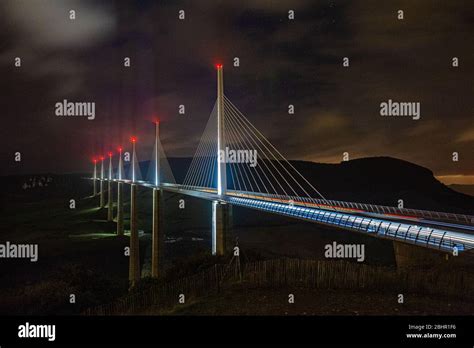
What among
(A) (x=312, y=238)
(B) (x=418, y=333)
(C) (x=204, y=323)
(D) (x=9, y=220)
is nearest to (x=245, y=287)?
(C) (x=204, y=323)

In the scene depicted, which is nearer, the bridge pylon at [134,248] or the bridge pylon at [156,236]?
the bridge pylon at [156,236]

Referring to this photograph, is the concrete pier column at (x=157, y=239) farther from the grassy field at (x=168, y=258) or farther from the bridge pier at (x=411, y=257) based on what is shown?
the bridge pier at (x=411, y=257)

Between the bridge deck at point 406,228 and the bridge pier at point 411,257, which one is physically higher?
the bridge deck at point 406,228

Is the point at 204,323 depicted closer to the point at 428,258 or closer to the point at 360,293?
the point at 360,293

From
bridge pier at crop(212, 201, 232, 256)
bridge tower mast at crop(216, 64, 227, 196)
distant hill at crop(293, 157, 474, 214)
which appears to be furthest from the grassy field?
distant hill at crop(293, 157, 474, 214)

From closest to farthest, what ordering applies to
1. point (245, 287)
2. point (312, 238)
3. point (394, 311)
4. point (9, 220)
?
1. point (394, 311)
2. point (245, 287)
3. point (312, 238)
4. point (9, 220)

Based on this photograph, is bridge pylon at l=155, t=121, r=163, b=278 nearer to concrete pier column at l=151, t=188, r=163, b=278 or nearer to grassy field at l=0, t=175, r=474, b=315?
concrete pier column at l=151, t=188, r=163, b=278

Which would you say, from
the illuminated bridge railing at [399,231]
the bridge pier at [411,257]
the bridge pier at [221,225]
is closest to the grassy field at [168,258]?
the bridge pier at [221,225]

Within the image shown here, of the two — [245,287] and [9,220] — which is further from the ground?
[245,287]
